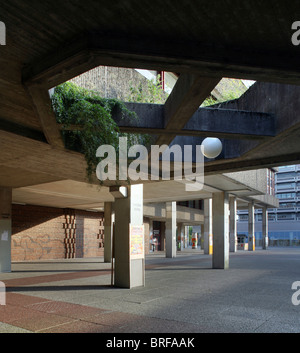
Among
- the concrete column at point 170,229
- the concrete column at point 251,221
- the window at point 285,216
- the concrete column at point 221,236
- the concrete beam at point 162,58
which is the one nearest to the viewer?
the concrete beam at point 162,58

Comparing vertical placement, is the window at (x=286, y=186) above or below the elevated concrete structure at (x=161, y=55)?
above

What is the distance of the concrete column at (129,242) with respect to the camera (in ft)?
39.2

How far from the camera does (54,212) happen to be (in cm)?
2961

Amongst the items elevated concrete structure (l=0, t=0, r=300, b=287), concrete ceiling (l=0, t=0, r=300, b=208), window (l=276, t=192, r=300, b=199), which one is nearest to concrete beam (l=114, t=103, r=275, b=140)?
elevated concrete structure (l=0, t=0, r=300, b=287)

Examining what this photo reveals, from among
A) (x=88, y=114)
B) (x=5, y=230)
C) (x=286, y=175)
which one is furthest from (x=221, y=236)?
(x=286, y=175)

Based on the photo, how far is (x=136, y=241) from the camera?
1223cm

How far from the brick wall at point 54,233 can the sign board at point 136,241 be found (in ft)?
55.6

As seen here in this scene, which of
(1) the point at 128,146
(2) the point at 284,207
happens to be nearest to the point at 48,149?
(1) the point at 128,146

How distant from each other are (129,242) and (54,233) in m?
19.0

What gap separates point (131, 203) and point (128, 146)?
2611mm

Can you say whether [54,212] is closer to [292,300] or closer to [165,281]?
[165,281]

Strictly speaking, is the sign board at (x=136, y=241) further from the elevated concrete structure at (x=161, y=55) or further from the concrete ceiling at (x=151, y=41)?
the concrete ceiling at (x=151, y=41)

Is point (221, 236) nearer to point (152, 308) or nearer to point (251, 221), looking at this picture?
point (152, 308)

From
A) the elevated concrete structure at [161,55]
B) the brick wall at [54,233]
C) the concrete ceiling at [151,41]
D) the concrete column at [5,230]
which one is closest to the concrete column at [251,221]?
the brick wall at [54,233]
